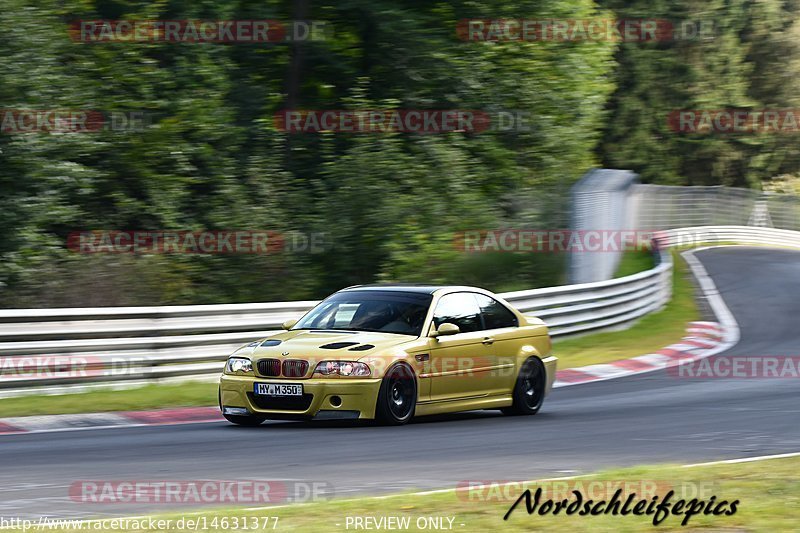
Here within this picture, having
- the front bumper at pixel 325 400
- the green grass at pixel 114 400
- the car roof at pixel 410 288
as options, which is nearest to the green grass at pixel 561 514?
the front bumper at pixel 325 400

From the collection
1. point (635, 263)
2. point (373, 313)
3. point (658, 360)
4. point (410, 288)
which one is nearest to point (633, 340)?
point (658, 360)

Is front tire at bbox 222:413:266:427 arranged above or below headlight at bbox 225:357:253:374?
below

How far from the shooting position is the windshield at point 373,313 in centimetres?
1181

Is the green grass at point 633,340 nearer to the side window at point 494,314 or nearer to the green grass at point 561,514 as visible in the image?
the side window at point 494,314

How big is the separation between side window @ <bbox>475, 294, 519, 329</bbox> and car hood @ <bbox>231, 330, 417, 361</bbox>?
123cm

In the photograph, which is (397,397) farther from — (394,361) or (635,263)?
(635,263)

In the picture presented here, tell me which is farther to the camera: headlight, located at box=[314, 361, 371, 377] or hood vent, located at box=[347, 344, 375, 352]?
hood vent, located at box=[347, 344, 375, 352]

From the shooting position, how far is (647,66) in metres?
53.1

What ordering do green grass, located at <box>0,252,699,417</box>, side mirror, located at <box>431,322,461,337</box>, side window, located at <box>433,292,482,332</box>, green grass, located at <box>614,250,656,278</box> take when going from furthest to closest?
1. green grass, located at <box>614,250,656,278</box>
2. green grass, located at <box>0,252,699,417</box>
3. side window, located at <box>433,292,482,332</box>
4. side mirror, located at <box>431,322,461,337</box>

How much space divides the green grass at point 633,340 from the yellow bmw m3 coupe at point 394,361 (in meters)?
4.96

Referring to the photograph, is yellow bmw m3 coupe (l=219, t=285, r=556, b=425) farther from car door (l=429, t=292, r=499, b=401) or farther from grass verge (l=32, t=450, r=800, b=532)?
grass verge (l=32, t=450, r=800, b=532)

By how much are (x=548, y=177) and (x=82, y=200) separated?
11.0 m

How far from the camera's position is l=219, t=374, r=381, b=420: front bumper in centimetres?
1084

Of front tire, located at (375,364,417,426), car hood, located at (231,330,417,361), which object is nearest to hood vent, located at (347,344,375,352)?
car hood, located at (231,330,417,361)
